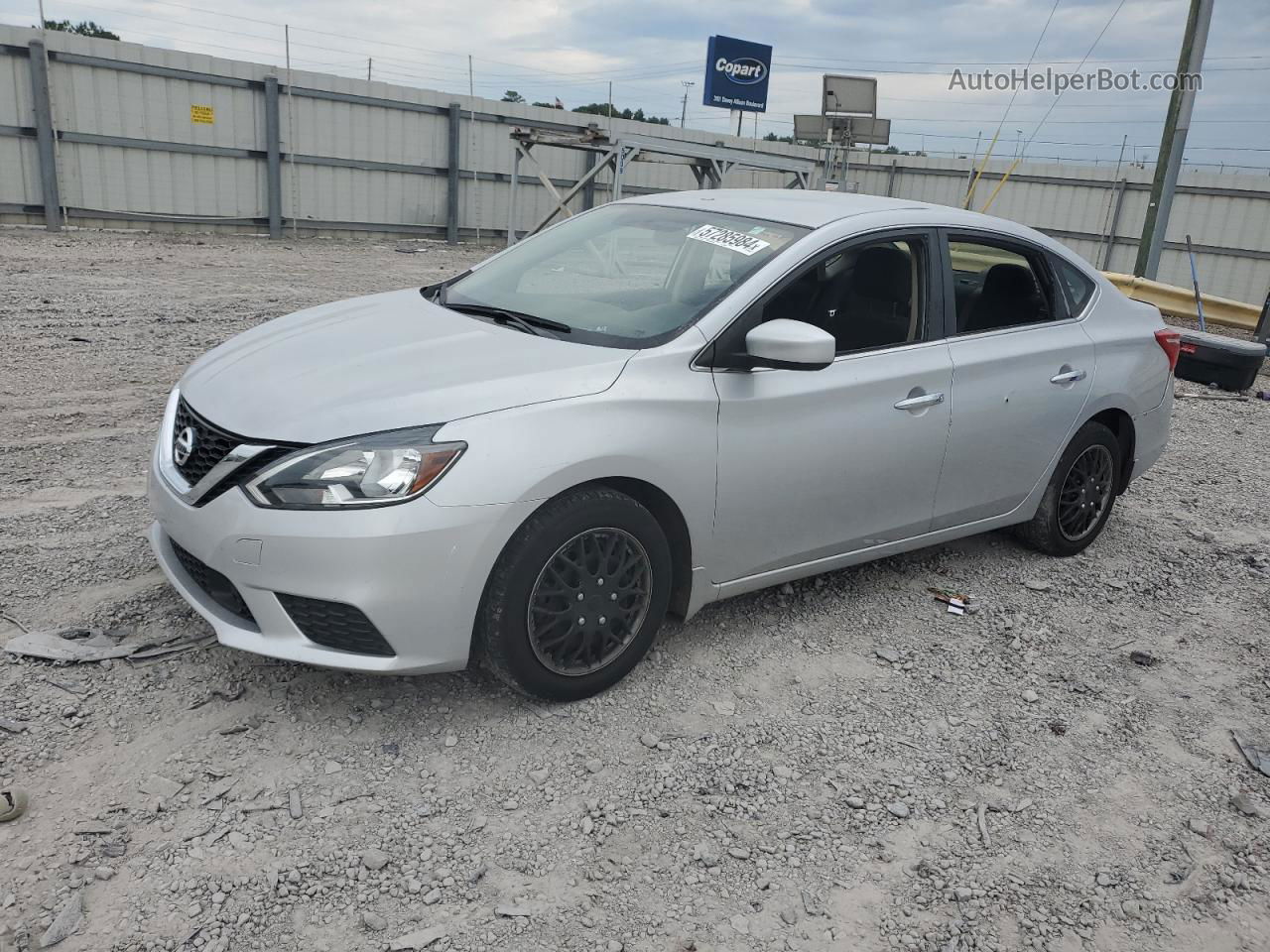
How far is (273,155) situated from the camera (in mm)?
16906

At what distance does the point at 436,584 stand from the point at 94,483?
2.96 meters

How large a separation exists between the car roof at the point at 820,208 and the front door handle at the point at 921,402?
69 centimetres

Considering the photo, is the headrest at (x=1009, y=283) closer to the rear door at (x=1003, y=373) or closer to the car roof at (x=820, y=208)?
the rear door at (x=1003, y=373)

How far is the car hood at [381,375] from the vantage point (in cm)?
305

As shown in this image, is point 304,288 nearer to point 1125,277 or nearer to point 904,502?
A: point 904,502

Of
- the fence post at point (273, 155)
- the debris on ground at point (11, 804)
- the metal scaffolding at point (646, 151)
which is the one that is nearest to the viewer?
the debris on ground at point (11, 804)

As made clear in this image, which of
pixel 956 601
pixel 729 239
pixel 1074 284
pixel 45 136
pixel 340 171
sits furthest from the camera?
pixel 340 171

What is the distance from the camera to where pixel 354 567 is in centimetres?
289

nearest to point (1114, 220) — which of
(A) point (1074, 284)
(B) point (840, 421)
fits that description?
(A) point (1074, 284)

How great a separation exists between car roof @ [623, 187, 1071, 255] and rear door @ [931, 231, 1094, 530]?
0.08 meters

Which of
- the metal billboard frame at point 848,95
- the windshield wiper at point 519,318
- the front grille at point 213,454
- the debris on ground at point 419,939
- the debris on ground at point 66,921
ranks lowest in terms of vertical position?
the debris on ground at point 419,939

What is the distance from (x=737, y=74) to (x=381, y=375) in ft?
91.2

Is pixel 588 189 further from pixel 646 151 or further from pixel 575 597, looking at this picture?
pixel 575 597

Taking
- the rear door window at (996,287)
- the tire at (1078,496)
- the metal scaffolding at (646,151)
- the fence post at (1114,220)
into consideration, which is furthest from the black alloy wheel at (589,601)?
the fence post at (1114,220)
